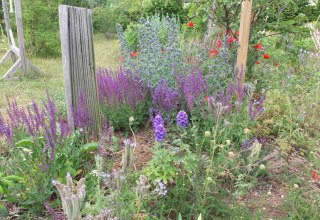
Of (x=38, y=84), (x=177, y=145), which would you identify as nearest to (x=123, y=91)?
(x=177, y=145)

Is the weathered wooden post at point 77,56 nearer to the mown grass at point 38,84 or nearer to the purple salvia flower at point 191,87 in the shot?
the purple salvia flower at point 191,87

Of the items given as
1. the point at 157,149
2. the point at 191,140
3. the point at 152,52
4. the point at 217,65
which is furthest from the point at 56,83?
the point at 157,149

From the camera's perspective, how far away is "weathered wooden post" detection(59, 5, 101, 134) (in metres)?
2.65

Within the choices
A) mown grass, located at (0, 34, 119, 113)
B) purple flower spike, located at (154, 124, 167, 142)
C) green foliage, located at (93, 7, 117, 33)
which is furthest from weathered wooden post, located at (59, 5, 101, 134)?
green foliage, located at (93, 7, 117, 33)

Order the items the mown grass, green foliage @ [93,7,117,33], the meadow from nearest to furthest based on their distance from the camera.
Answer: the meadow < the mown grass < green foliage @ [93,7,117,33]

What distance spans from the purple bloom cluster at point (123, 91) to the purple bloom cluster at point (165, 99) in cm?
30

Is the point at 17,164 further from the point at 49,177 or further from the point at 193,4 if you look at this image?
the point at 193,4

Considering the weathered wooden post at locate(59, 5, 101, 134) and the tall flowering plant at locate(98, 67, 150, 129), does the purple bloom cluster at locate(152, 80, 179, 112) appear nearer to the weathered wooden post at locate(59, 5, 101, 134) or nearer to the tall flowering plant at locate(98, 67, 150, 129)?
the tall flowering plant at locate(98, 67, 150, 129)

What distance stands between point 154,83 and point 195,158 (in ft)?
5.00

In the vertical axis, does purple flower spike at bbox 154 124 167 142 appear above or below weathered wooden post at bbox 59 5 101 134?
below

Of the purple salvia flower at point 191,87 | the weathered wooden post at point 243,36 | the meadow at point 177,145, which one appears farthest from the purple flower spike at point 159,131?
the weathered wooden post at point 243,36

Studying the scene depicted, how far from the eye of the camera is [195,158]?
2.28 m

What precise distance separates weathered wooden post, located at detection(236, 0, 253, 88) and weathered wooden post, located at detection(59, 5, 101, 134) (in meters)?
1.54

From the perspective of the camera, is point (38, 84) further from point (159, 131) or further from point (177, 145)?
point (159, 131)
